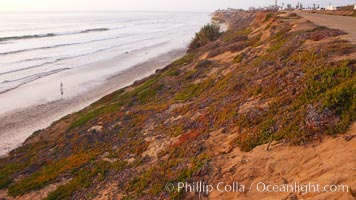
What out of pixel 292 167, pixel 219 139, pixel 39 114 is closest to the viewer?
pixel 292 167

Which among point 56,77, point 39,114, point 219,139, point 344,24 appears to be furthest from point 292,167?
point 56,77

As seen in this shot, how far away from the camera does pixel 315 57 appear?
1233cm

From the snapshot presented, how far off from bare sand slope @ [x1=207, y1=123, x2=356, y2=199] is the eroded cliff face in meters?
0.03

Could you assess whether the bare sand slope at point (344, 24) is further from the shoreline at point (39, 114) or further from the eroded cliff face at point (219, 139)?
the shoreline at point (39, 114)

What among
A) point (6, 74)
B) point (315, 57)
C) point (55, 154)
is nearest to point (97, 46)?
point (6, 74)

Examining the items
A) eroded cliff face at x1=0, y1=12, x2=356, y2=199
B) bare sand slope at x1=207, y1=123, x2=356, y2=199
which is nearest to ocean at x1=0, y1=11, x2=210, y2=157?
eroded cliff face at x1=0, y1=12, x2=356, y2=199

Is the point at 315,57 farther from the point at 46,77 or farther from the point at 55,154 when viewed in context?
the point at 46,77

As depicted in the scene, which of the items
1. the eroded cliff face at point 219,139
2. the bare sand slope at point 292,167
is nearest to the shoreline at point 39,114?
the eroded cliff face at point 219,139

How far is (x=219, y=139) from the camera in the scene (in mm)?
10562

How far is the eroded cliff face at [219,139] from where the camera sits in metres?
7.98

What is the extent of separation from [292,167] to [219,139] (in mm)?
3249

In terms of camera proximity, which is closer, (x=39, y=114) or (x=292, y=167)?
(x=292, y=167)

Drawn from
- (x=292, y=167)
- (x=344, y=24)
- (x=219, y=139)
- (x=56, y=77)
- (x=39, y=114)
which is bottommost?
(x=39, y=114)

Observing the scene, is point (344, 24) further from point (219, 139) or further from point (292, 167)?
point (292, 167)
